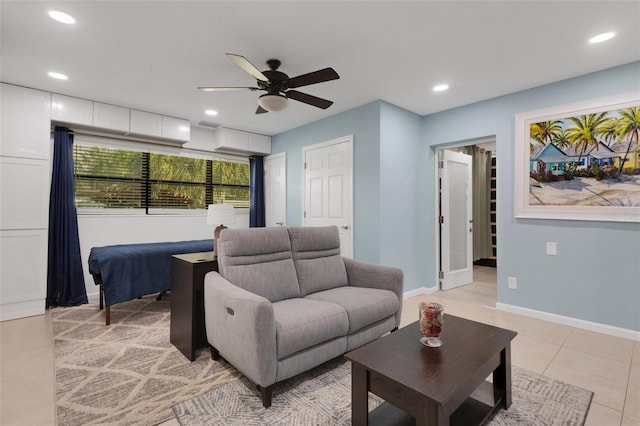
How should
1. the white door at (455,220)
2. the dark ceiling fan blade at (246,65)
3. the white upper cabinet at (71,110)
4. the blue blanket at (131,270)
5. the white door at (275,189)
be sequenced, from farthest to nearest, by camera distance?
the white door at (275,189)
the white door at (455,220)
the white upper cabinet at (71,110)
the blue blanket at (131,270)
the dark ceiling fan blade at (246,65)

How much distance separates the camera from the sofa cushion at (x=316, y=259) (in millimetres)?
2672

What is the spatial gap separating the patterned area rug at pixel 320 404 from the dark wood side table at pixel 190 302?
1.79 ft

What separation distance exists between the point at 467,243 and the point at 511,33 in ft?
10.5

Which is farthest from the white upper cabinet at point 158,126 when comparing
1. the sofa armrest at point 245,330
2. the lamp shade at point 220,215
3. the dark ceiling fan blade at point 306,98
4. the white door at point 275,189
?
the sofa armrest at point 245,330

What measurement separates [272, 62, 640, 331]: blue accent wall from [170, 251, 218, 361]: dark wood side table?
7.04 ft

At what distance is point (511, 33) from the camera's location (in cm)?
239

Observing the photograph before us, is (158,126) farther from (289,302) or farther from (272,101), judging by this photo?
(289,302)

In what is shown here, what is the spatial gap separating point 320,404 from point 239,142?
436 centimetres

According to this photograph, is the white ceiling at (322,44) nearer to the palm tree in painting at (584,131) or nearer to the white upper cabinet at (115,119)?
the white upper cabinet at (115,119)

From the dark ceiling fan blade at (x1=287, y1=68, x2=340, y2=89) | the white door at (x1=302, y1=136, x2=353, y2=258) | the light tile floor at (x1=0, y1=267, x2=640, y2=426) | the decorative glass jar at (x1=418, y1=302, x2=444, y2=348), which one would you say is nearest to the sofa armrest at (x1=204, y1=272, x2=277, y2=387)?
the light tile floor at (x1=0, y1=267, x2=640, y2=426)


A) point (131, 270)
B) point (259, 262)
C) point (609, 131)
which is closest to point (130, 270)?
point (131, 270)

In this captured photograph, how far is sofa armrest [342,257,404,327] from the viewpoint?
105 inches

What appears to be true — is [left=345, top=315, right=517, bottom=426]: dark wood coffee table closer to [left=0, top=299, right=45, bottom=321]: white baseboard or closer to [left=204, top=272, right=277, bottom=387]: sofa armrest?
[left=204, top=272, right=277, bottom=387]: sofa armrest

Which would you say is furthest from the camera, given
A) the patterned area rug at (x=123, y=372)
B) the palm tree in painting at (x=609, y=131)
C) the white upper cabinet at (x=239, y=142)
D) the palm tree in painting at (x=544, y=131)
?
the white upper cabinet at (x=239, y=142)
